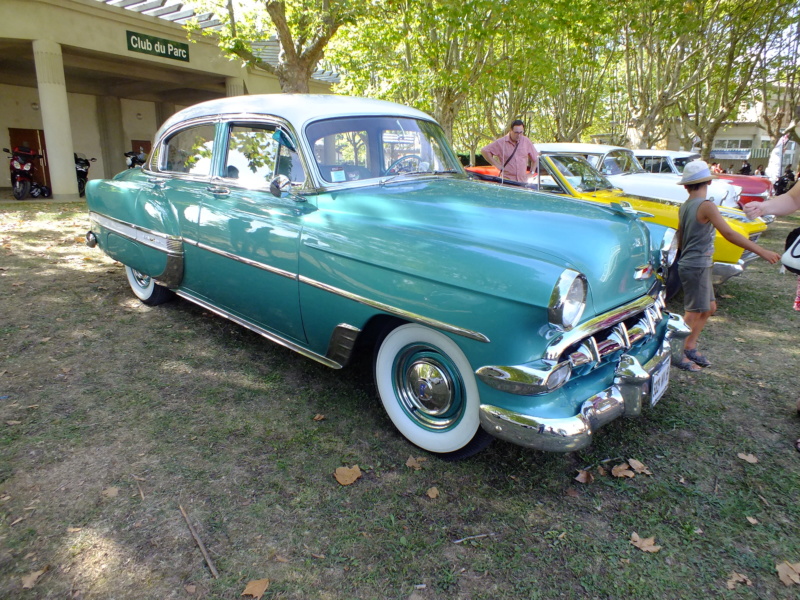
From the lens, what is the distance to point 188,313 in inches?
190

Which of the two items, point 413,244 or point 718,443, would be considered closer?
point 413,244

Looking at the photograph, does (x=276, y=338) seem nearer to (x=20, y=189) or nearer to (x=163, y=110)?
(x=20, y=189)

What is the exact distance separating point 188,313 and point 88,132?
59.8ft

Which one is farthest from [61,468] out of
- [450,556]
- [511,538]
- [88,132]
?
[88,132]

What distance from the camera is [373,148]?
347 centimetres

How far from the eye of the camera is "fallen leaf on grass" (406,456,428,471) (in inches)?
108

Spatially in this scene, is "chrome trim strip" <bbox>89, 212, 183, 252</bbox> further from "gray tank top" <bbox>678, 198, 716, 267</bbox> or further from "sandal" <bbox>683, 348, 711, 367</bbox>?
"sandal" <bbox>683, 348, 711, 367</bbox>

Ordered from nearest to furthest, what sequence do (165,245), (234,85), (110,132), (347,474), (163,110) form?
(347,474), (165,245), (234,85), (110,132), (163,110)

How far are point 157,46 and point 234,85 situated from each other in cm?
276

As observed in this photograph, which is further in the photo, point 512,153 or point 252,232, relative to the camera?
point 512,153

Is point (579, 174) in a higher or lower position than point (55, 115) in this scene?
lower

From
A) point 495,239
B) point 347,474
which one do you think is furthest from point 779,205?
point 347,474

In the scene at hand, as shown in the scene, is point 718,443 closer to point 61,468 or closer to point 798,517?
point 798,517

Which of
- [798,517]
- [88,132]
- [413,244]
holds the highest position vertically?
[88,132]
